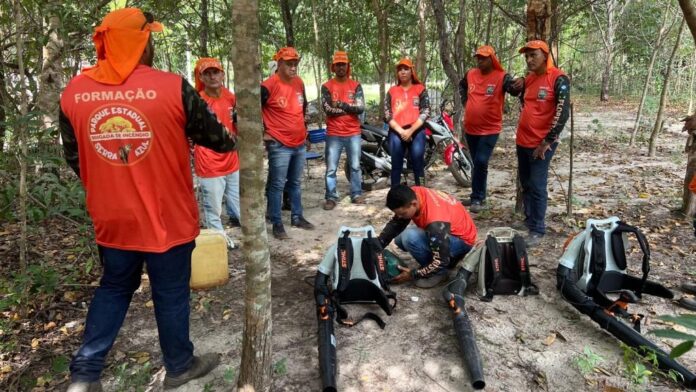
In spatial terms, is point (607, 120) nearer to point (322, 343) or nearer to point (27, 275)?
point (322, 343)

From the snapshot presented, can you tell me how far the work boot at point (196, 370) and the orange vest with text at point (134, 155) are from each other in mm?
769

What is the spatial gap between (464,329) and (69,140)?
7.96ft

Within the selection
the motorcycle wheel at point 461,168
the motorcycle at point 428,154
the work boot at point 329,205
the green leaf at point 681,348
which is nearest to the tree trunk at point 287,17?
the motorcycle at point 428,154

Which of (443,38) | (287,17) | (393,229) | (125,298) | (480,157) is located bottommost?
(393,229)

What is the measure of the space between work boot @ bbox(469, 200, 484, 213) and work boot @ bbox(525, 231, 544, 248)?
39.1 inches

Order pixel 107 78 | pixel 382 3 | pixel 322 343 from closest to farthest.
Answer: pixel 107 78 → pixel 322 343 → pixel 382 3

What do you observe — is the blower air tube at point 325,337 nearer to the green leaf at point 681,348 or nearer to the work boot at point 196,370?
the work boot at point 196,370

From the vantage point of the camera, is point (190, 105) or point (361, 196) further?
point (361, 196)

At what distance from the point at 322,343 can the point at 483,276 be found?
138 cm

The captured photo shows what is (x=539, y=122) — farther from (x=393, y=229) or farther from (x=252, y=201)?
(x=252, y=201)

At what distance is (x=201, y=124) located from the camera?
2188mm

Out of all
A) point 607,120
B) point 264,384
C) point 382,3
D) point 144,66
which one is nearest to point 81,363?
point 264,384

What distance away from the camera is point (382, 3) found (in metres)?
10.2

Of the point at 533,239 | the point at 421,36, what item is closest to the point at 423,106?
the point at 533,239
